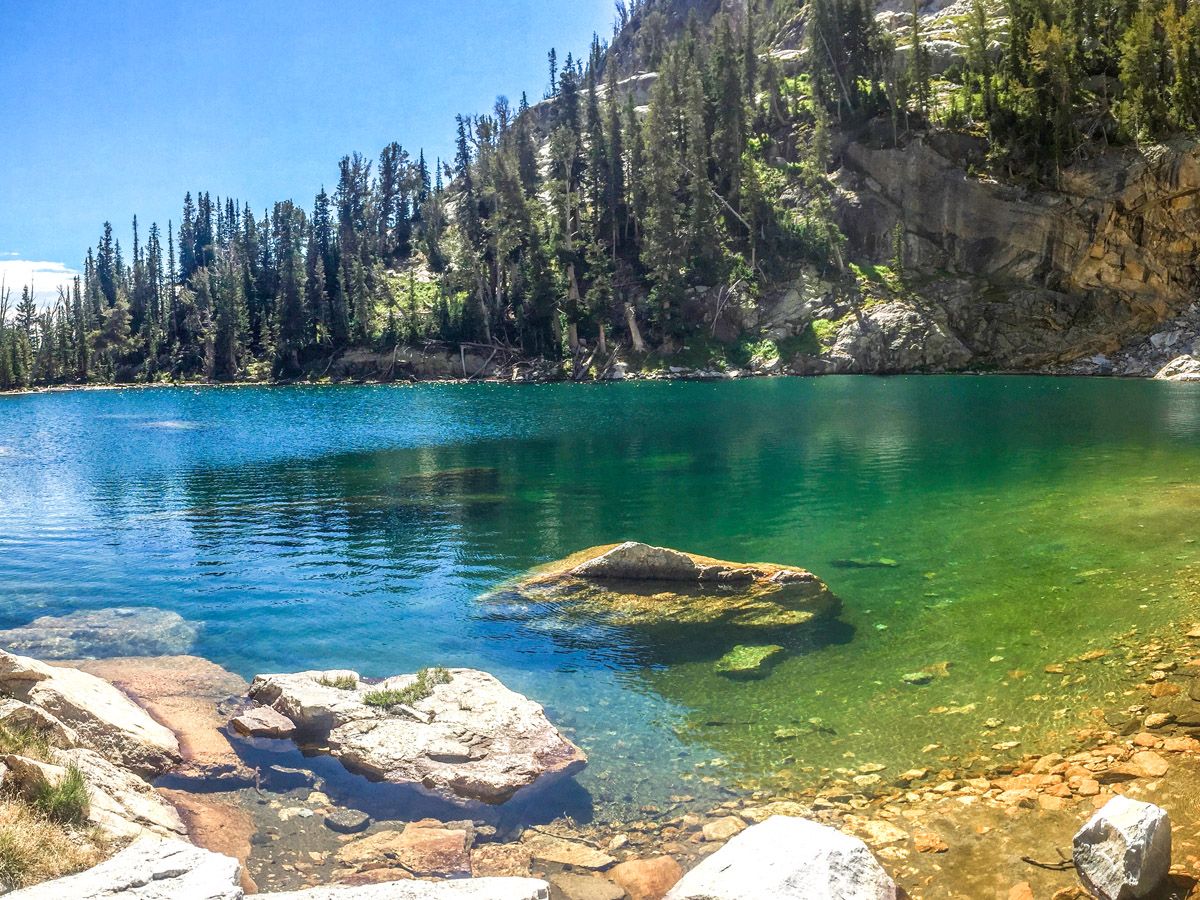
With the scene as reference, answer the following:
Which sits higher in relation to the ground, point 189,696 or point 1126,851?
point 1126,851

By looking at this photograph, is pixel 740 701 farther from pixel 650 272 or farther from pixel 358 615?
pixel 650 272

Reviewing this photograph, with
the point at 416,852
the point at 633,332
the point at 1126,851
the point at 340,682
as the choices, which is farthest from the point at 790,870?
the point at 633,332

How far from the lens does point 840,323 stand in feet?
314

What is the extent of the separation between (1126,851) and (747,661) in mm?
8117

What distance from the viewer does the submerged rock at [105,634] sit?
54.9 feet

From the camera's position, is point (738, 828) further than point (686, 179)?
No

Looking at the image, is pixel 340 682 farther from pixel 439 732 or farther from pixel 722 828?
pixel 722 828

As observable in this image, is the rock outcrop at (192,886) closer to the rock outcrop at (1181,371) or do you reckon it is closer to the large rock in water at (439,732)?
the large rock in water at (439,732)

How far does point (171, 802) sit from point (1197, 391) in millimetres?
76442

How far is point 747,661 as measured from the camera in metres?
15.0

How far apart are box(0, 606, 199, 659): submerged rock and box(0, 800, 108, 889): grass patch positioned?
32.2 feet

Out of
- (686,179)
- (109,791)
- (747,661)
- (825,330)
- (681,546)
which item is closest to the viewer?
(109,791)

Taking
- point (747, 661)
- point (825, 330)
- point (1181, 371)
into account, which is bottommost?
point (747, 661)

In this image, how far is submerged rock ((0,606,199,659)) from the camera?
16734 millimetres
